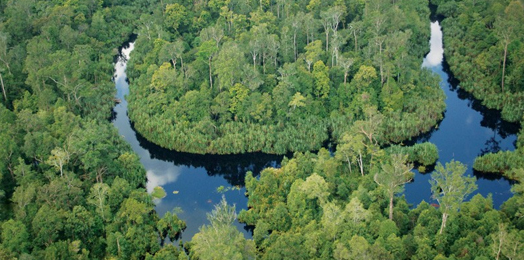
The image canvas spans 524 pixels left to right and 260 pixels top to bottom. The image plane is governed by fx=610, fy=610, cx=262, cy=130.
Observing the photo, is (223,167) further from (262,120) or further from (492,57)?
(492,57)

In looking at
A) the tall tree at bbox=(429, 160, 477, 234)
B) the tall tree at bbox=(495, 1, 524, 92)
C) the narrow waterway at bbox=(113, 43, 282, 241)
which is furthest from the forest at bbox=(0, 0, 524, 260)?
the narrow waterway at bbox=(113, 43, 282, 241)

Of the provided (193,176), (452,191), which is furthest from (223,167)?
(452,191)

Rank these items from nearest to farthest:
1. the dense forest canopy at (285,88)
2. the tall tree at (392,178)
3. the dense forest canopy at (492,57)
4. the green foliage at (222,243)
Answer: the green foliage at (222,243), the tall tree at (392,178), the dense forest canopy at (492,57), the dense forest canopy at (285,88)

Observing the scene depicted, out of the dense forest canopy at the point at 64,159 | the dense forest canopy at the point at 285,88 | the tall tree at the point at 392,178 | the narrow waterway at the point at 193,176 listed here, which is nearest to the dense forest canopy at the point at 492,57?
the dense forest canopy at the point at 285,88

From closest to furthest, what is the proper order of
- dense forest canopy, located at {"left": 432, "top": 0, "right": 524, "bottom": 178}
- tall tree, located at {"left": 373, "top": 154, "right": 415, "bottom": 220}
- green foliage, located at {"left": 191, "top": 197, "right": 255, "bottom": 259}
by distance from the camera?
green foliage, located at {"left": 191, "top": 197, "right": 255, "bottom": 259} < tall tree, located at {"left": 373, "top": 154, "right": 415, "bottom": 220} < dense forest canopy, located at {"left": 432, "top": 0, "right": 524, "bottom": 178}

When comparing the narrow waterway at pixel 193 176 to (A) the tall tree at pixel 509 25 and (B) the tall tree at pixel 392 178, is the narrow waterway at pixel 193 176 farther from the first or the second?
(A) the tall tree at pixel 509 25

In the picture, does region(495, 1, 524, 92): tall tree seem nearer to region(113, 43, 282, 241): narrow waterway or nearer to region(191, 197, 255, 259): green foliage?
region(113, 43, 282, 241): narrow waterway

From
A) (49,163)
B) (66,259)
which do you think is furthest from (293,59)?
(66,259)
